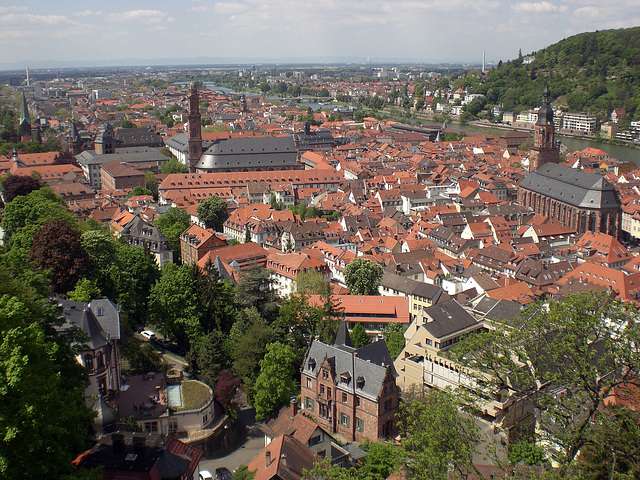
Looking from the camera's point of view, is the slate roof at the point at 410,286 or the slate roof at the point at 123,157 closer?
the slate roof at the point at 410,286

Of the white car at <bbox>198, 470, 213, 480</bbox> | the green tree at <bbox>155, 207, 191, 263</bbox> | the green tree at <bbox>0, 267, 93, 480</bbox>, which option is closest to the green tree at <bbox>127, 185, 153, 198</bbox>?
the green tree at <bbox>155, 207, 191, 263</bbox>

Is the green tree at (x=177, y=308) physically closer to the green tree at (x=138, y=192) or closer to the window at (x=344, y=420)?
the window at (x=344, y=420)

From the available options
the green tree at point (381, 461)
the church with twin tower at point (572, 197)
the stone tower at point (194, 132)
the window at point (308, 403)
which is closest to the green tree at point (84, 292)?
the window at point (308, 403)

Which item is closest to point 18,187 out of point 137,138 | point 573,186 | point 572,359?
point 572,359

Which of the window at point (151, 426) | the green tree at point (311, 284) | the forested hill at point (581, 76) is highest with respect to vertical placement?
the forested hill at point (581, 76)

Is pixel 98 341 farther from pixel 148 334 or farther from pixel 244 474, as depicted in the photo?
pixel 148 334

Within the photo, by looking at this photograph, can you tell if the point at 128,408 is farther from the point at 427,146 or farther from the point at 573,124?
the point at 573,124
